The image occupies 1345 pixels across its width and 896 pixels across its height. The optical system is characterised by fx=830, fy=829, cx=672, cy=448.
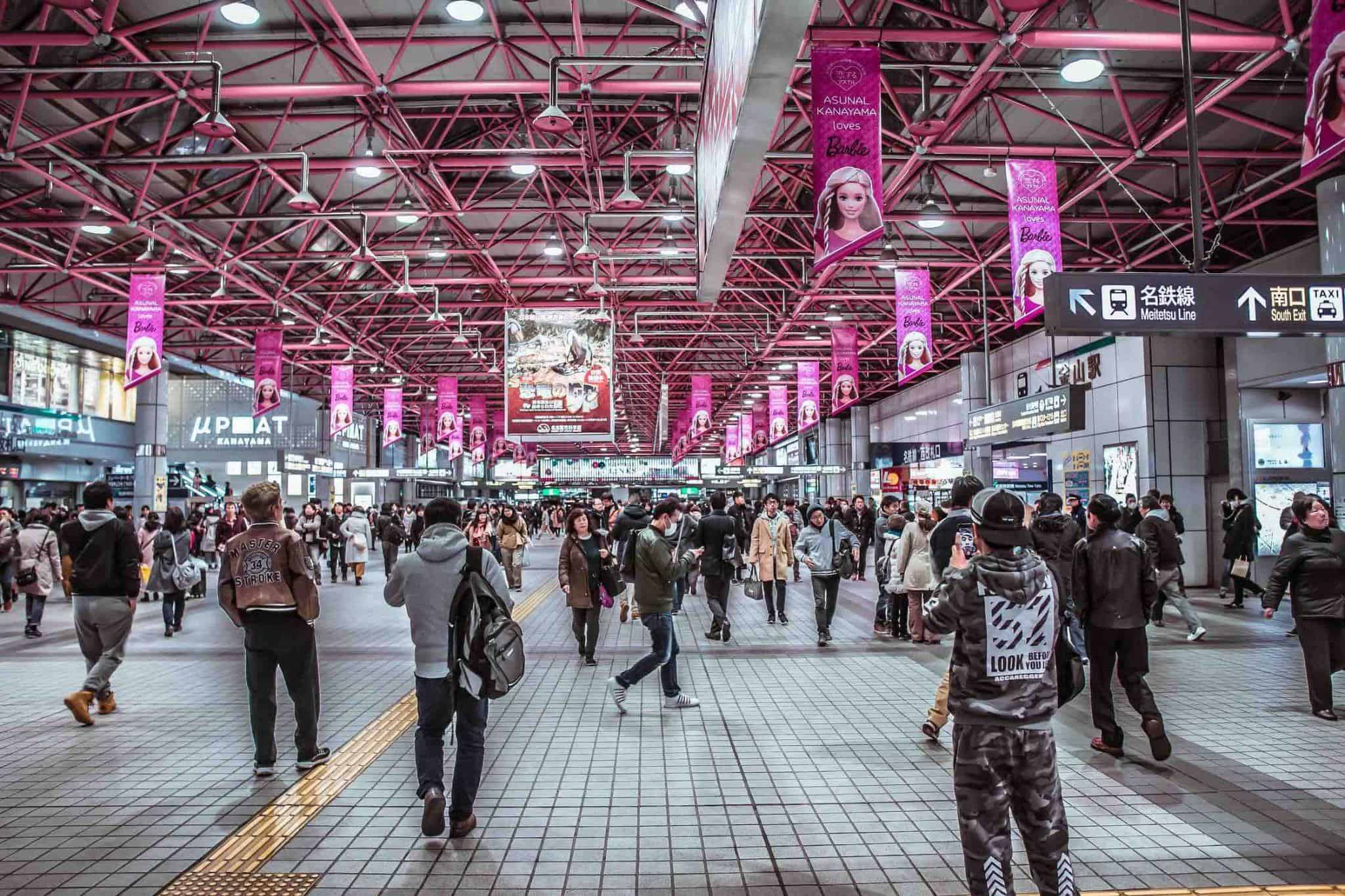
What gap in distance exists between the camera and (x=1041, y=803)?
3006 millimetres

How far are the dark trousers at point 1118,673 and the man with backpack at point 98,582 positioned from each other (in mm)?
7407

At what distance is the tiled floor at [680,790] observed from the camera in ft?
13.1

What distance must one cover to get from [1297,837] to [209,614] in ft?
48.8

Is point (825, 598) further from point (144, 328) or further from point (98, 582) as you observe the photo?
point (144, 328)

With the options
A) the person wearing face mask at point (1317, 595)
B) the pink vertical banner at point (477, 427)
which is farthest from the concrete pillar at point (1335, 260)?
the pink vertical banner at point (477, 427)

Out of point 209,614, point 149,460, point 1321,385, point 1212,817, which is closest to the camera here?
point 1212,817

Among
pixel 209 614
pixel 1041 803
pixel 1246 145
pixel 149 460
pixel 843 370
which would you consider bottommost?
pixel 209 614

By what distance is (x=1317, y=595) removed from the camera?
6734mm

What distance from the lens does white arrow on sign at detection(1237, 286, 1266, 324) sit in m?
5.48

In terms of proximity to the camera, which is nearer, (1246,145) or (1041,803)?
(1041,803)

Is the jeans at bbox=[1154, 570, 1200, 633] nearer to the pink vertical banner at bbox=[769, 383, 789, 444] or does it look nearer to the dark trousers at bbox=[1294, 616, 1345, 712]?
the dark trousers at bbox=[1294, 616, 1345, 712]

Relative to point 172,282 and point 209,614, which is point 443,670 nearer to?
point 209,614

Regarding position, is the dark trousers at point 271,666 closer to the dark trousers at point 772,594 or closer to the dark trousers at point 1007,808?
the dark trousers at point 1007,808

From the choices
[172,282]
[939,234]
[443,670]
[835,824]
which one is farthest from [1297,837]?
[172,282]
